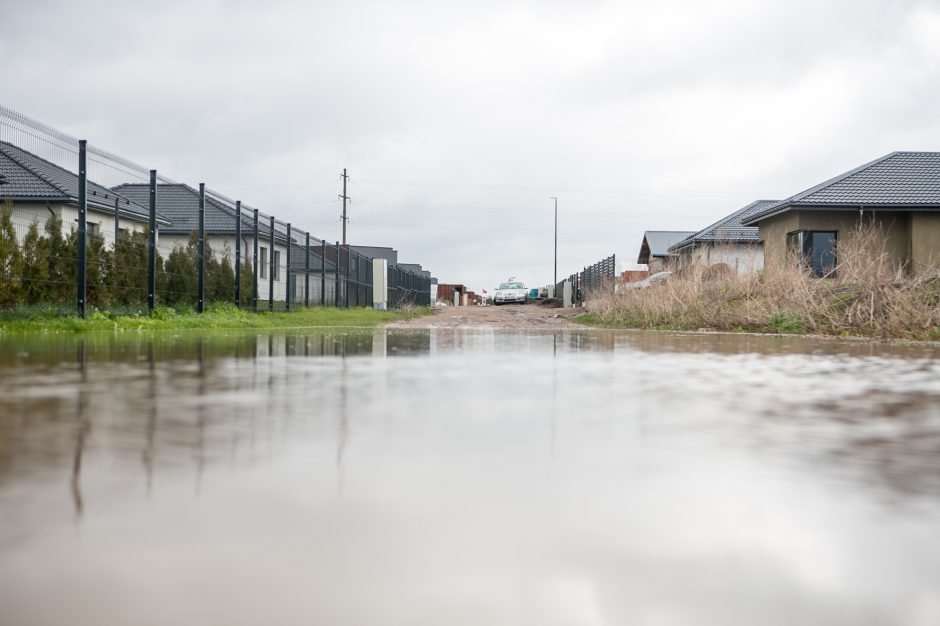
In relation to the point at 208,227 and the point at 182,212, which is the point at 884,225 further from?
the point at 182,212

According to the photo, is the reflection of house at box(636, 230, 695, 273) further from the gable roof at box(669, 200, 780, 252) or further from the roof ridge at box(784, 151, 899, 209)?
the roof ridge at box(784, 151, 899, 209)

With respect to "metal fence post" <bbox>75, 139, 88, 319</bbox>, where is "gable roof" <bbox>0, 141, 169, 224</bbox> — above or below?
above

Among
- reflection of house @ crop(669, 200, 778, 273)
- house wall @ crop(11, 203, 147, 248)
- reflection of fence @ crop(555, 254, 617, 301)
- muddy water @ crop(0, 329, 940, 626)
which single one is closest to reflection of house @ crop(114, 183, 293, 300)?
house wall @ crop(11, 203, 147, 248)

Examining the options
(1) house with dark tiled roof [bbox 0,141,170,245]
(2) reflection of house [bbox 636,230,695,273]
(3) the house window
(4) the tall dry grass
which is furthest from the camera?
(2) reflection of house [bbox 636,230,695,273]

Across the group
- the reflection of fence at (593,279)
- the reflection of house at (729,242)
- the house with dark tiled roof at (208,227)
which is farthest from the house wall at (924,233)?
the house with dark tiled roof at (208,227)

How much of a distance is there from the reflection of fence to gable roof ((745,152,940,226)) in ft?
17.5

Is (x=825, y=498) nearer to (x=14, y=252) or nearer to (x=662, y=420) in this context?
(x=662, y=420)

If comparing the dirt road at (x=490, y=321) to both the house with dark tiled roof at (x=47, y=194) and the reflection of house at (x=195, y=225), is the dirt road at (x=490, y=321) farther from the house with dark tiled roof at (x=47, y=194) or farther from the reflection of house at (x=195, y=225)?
the reflection of house at (x=195, y=225)

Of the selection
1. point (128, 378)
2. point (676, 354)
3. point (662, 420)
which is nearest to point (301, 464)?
point (662, 420)

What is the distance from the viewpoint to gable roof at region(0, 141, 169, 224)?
20.9 m

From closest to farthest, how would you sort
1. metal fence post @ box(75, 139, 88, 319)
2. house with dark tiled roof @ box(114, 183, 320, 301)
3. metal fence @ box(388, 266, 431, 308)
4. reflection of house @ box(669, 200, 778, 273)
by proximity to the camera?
metal fence post @ box(75, 139, 88, 319)
reflection of house @ box(669, 200, 778, 273)
house with dark tiled roof @ box(114, 183, 320, 301)
metal fence @ box(388, 266, 431, 308)

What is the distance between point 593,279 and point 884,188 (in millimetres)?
12165

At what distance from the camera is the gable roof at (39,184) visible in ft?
68.6

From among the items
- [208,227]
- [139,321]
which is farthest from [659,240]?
[139,321]
